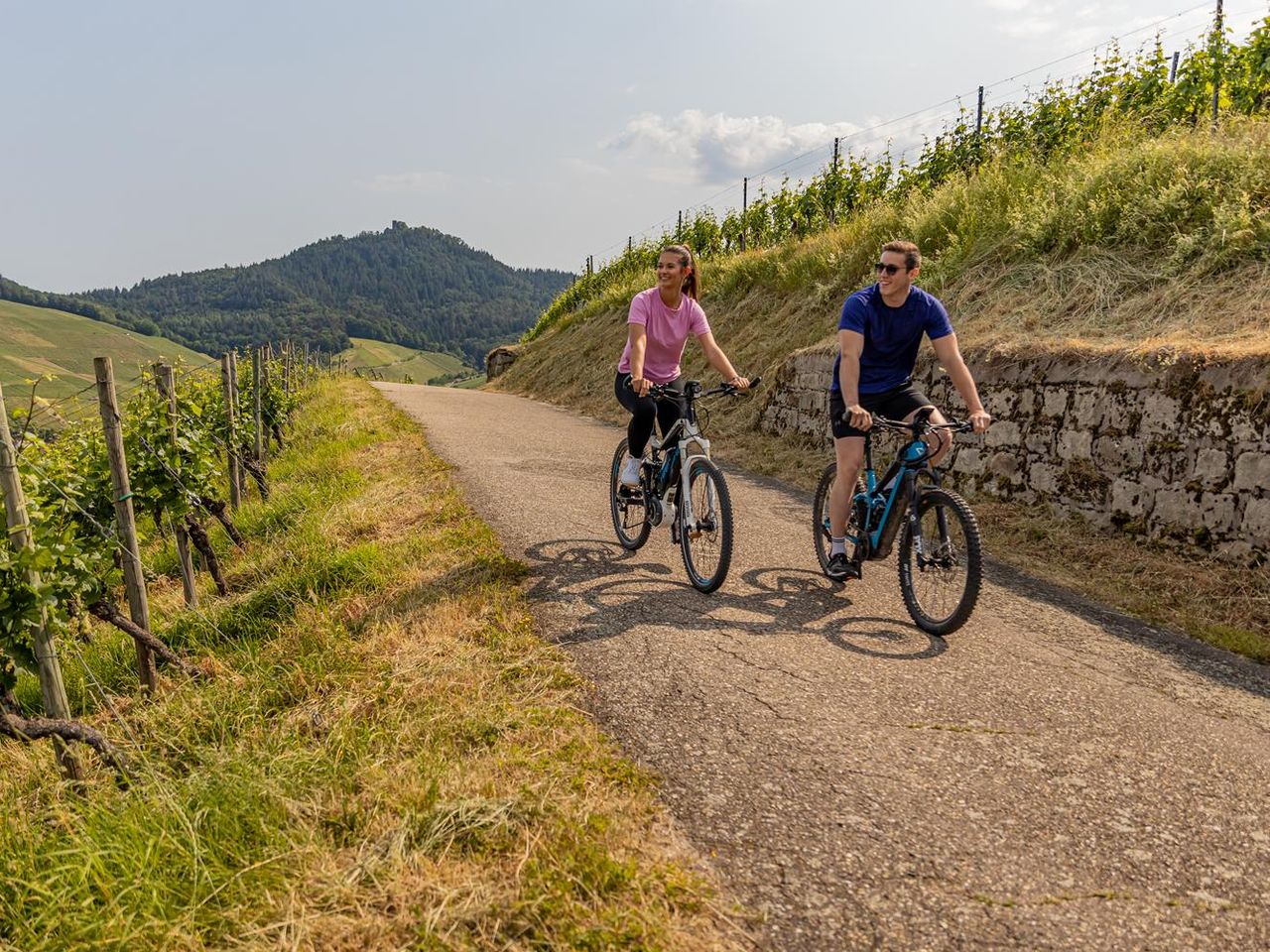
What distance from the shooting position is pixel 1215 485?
5594 millimetres

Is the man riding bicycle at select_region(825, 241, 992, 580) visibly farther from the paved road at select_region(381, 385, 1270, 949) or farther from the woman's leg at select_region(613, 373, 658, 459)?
the woman's leg at select_region(613, 373, 658, 459)

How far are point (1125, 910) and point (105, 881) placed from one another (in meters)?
3.17

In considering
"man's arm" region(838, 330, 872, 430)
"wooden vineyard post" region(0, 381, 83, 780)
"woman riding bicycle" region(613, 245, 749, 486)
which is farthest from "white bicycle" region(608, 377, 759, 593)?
Answer: "wooden vineyard post" region(0, 381, 83, 780)

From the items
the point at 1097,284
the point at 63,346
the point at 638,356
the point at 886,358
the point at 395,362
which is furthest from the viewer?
the point at 395,362

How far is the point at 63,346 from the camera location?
516ft

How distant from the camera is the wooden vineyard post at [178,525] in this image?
784cm

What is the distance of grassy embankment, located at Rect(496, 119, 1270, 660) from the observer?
5.62 metres

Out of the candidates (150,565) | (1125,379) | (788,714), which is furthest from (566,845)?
(150,565)

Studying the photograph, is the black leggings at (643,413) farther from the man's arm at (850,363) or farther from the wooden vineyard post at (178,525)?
the wooden vineyard post at (178,525)

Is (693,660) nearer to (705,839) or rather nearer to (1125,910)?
(705,839)

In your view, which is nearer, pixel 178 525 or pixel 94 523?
pixel 94 523

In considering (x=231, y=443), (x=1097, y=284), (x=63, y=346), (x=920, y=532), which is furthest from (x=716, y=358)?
(x=63, y=346)

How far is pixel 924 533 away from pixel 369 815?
3.35 meters

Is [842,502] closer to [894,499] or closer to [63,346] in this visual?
[894,499]
